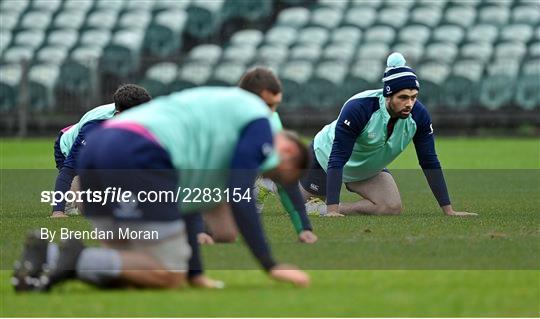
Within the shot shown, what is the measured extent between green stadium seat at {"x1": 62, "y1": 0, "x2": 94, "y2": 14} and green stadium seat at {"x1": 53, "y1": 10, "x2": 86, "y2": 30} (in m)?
0.21

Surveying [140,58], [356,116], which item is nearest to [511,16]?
[140,58]

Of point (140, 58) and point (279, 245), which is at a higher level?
point (279, 245)

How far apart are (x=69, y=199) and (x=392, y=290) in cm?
603

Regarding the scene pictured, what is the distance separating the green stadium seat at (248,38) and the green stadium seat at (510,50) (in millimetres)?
5657

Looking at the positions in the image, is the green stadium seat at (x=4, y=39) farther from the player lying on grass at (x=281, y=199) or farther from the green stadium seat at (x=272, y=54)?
the player lying on grass at (x=281, y=199)

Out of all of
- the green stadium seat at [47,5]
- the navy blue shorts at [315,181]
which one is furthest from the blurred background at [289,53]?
the navy blue shorts at [315,181]

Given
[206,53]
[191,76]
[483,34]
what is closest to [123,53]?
[206,53]

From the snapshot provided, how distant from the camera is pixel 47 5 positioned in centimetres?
3503

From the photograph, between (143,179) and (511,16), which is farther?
(511,16)

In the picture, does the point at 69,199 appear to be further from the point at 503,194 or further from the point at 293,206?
the point at 503,194

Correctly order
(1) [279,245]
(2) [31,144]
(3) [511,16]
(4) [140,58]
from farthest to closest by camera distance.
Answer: (3) [511,16]
(4) [140,58]
(2) [31,144]
(1) [279,245]

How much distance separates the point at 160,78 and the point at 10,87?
3417 millimetres

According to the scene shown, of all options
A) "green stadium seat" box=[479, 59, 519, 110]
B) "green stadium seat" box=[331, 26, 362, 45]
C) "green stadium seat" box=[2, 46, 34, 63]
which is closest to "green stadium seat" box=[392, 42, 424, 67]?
"green stadium seat" box=[331, 26, 362, 45]

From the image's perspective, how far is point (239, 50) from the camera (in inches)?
1245
